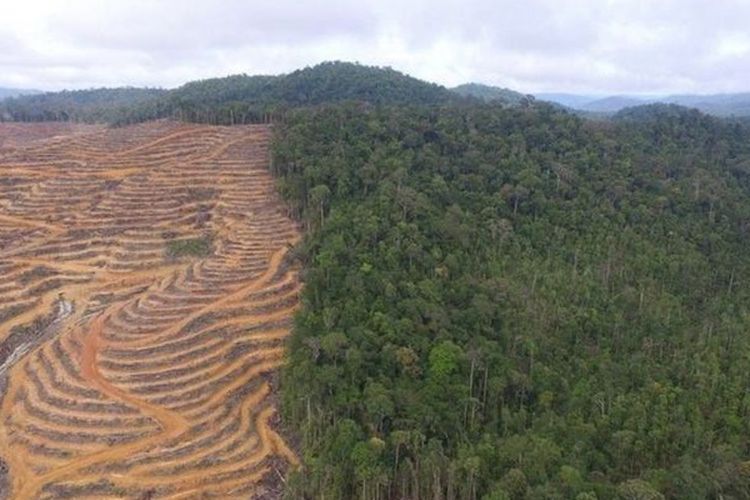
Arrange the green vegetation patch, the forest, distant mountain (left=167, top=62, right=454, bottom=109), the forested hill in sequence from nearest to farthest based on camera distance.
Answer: the forest < the green vegetation patch < the forested hill < distant mountain (left=167, top=62, right=454, bottom=109)

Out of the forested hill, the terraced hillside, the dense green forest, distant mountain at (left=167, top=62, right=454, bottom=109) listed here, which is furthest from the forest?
distant mountain at (left=167, top=62, right=454, bottom=109)

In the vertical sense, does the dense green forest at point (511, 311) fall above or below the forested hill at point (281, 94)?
below

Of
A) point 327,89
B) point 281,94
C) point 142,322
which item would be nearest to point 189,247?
point 142,322

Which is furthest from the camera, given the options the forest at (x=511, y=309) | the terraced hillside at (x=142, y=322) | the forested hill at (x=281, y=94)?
the forested hill at (x=281, y=94)

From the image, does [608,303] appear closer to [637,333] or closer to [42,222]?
[637,333]

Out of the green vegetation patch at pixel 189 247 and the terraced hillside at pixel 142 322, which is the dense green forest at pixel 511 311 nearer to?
the terraced hillside at pixel 142 322

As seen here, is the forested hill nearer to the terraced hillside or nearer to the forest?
the terraced hillside

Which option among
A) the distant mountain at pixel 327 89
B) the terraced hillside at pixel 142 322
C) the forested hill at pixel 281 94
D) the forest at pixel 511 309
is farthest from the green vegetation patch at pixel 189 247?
the distant mountain at pixel 327 89
